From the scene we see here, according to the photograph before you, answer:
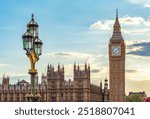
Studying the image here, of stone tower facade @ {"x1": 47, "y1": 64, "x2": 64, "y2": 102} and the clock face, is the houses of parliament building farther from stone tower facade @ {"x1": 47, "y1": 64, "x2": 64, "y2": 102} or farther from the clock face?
the clock face

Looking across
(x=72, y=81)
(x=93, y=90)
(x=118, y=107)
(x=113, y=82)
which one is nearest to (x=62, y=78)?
(x=72, y=81)

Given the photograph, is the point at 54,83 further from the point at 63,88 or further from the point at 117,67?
the point at 117,67

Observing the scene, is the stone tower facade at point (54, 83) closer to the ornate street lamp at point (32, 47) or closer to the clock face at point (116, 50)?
the clock face at point (116, 50)

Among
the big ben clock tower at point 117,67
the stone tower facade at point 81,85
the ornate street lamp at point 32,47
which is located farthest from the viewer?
the big ben clock tower at point 117,67

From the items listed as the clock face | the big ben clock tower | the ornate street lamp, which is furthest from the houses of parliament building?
the ornate street lamp

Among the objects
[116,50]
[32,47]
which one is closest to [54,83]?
[116,50]

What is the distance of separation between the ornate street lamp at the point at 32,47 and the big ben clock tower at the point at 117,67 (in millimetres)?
82030

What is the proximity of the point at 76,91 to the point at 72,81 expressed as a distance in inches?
102

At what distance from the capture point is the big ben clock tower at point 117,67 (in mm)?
96562

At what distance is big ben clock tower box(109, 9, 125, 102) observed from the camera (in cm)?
9656

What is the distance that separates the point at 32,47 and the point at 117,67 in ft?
287

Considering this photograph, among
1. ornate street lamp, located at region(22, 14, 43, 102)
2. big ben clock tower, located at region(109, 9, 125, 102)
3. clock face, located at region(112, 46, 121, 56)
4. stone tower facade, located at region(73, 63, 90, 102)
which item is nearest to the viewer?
ornate street lamp, located at region(22, 14, 43, 102)

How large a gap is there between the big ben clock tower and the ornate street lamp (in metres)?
82.0

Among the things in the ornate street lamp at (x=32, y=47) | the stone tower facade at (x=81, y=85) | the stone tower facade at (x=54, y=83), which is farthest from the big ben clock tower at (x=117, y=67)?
the ornate street lamp at (x=32, y=47)
